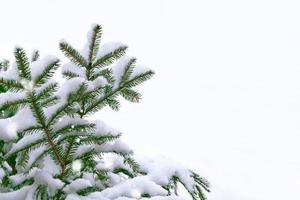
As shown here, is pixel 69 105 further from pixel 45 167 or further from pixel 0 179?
pixel 0 179

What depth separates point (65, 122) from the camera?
2.02 m

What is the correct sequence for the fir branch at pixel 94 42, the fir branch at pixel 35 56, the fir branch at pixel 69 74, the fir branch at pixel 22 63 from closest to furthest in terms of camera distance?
the fir branch at pixel 22 63, the fir branch at pixel 94 42, the fir branch at pixel 69 74, the fir branch at pixel 35 56

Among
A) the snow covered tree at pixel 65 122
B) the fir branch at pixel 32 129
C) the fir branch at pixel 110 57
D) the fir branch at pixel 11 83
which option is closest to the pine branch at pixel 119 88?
the snow covered tree at pixel 65 122

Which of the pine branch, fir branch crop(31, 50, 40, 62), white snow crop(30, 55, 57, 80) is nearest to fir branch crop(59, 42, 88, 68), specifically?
the pine branch

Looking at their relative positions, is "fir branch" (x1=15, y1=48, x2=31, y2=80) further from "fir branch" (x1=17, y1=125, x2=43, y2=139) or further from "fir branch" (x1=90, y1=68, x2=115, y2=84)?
"fir branch" (x1=90, y1=68, x2=115, y2=84)

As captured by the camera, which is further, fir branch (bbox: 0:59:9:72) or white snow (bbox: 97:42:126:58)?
fir branch (bbox: 0:59:9:72)

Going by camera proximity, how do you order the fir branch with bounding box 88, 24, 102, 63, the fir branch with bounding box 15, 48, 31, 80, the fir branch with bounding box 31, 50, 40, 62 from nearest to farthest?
the fir branch with bounding box 15, 48, 31, 80, the fir branch with bounding box 88, 24, 102, 63, the fir branch with bounding box 31, 50, 40, 62

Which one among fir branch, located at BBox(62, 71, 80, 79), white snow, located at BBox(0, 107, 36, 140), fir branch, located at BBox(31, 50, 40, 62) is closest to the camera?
white snow, located at BBox(0, 107, 36, 140)

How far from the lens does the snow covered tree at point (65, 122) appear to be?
6.20ft

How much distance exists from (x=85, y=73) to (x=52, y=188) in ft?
1.82

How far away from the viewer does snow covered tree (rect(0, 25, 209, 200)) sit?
1890 mm

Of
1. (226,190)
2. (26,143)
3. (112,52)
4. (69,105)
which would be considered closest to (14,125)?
(26,143)

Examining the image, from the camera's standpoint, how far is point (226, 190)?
536 inches

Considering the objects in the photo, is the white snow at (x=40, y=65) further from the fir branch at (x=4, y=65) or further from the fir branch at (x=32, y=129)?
the fir branch at (x=4, y=65)
